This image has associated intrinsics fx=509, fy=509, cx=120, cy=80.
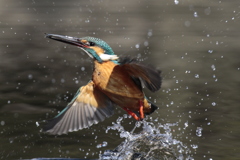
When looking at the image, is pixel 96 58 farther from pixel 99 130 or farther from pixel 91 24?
pixel 91 24

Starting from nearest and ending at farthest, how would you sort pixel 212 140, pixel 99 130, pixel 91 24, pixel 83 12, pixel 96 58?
pixel 96 58, pixel 212 140, pixel 99 130, pixel 91 24, pixel 83 12

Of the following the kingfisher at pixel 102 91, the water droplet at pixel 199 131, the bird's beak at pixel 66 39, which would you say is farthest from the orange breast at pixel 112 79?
the water droplet at pixel 199 131

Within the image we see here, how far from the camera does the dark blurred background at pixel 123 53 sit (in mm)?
4336

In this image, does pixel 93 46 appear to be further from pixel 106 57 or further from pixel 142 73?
pixel 142 73

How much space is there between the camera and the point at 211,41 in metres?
8.96

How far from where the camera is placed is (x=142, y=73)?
3.40 meters

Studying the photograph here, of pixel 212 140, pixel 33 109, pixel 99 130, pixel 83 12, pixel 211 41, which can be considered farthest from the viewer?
pixel 83 12

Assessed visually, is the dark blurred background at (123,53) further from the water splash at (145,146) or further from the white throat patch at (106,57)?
the white throat patch at (106,57)

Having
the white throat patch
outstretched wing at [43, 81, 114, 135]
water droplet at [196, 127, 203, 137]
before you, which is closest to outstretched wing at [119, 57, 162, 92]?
the white throat patch

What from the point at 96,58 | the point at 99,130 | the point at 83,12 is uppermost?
the point at 96,58

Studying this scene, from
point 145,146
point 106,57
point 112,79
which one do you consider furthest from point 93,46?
point 145,146

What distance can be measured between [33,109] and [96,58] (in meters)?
1.90

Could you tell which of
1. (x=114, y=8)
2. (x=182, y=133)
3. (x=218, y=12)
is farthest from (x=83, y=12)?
(x=182, y=133)

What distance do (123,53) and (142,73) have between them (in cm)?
436
